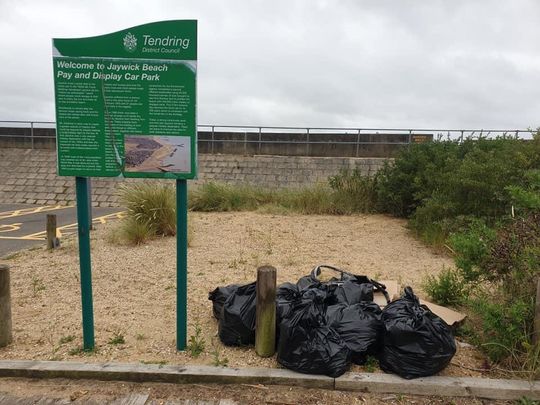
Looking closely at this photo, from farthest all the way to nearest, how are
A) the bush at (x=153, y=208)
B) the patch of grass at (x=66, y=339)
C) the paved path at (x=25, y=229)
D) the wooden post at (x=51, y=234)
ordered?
the paved path at (x=25, y=229), the bush at (x=153, y=208), the wooden post at (x=51, y=234), the patch of grass at (x=66, y=339)

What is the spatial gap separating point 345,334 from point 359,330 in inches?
4.3

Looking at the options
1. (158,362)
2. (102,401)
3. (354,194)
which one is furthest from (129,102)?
(354,194)

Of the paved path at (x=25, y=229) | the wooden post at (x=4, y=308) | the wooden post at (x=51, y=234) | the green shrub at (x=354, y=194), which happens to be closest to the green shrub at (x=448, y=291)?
the wooden post at (x=4, y=308)

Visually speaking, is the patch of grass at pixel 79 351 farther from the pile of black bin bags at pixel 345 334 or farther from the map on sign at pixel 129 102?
the map on sign at pixel 129 102

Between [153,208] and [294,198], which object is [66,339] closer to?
[153,208]

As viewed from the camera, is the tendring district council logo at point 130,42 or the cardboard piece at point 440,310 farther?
the cardboard piece at point 440,310

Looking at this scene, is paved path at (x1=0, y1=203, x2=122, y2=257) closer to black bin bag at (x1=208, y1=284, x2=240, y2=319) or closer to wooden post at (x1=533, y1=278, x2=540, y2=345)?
black bin bag at (x1=208, y1=284, x2=240, y2=319)

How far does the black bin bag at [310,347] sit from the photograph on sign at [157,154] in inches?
53.5

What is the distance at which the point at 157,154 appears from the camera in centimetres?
301

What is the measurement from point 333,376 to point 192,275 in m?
2.99

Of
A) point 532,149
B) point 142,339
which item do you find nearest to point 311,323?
point 142,339

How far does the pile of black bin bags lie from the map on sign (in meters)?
1.28

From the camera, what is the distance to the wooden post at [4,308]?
10.8 ft

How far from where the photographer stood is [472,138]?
Result: 1074cm
